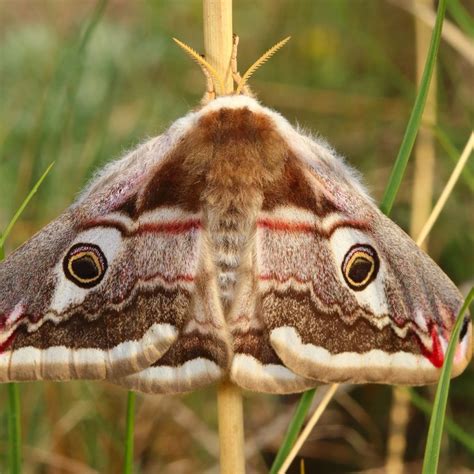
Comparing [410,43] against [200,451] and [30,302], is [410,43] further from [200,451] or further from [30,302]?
[30,302]

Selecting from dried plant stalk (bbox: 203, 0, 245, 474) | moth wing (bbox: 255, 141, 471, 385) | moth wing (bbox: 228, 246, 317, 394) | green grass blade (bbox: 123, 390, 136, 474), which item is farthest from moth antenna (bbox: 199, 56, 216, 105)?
green grass blade (bbox: 123, 390, 136, 474)

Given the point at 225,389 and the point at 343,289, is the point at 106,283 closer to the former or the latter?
the point at 225,389

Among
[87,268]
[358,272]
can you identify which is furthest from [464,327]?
[87,268]

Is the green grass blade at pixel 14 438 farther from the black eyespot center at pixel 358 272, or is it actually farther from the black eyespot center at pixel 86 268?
the black eyespot center at pixel 358 272

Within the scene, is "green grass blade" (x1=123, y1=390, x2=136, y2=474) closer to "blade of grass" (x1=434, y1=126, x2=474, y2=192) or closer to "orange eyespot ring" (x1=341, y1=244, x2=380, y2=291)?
"orange eyespot ring" (x1=341, y1=244, x2=380, y2=291)

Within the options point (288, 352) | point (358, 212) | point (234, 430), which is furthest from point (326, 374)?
point (358, 212)

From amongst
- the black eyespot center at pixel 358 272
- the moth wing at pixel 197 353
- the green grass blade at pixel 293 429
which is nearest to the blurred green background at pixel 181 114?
the moth wing at pixel 197 353
